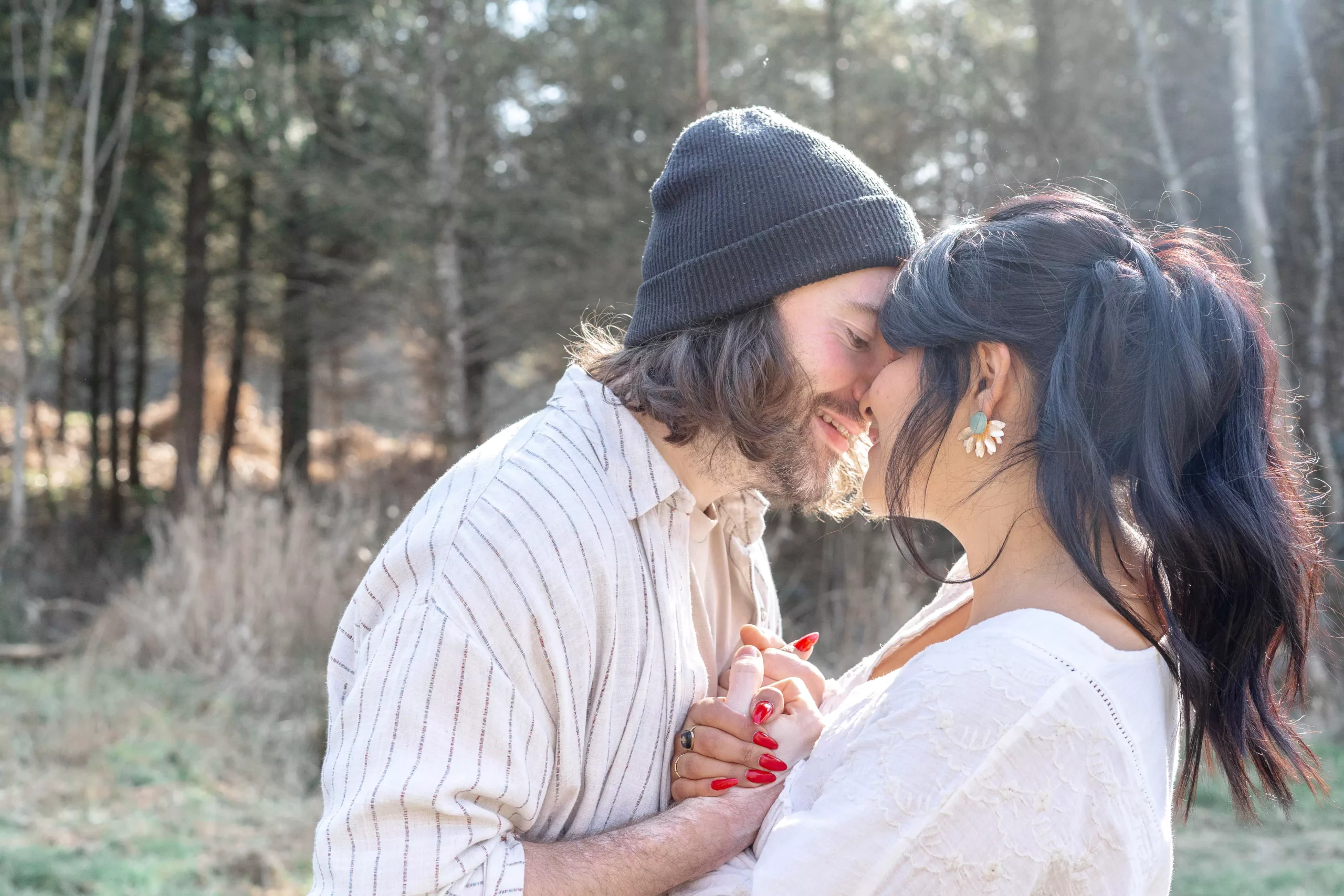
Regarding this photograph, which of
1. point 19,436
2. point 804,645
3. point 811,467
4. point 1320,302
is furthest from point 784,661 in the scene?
point 19,436

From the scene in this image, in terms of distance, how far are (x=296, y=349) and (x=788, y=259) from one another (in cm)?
1276

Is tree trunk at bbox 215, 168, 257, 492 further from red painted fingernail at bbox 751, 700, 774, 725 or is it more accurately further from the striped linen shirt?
red painted fingernail at bbox 751, 700, 774, 725

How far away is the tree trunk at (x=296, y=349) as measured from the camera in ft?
43.1

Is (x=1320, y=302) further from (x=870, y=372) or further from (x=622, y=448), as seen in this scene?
(x=622, y=448)

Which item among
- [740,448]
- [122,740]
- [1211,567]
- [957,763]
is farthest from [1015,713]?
[122,740]

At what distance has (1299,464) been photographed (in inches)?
64.5

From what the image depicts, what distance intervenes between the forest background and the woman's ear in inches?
132

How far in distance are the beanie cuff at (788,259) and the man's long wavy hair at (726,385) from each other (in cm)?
5

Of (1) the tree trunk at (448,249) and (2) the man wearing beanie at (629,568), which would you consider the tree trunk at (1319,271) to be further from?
(1) the tree trunk at (448,249)

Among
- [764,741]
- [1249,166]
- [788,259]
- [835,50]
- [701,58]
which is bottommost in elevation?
[764,741]

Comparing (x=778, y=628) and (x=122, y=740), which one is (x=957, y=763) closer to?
(x=778, y=628)

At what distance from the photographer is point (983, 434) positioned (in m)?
1.48

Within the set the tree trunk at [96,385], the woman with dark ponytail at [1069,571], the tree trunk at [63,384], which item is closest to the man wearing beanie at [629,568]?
the woman with dark ponytail at [1069,571]

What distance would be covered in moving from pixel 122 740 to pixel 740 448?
175 inches
